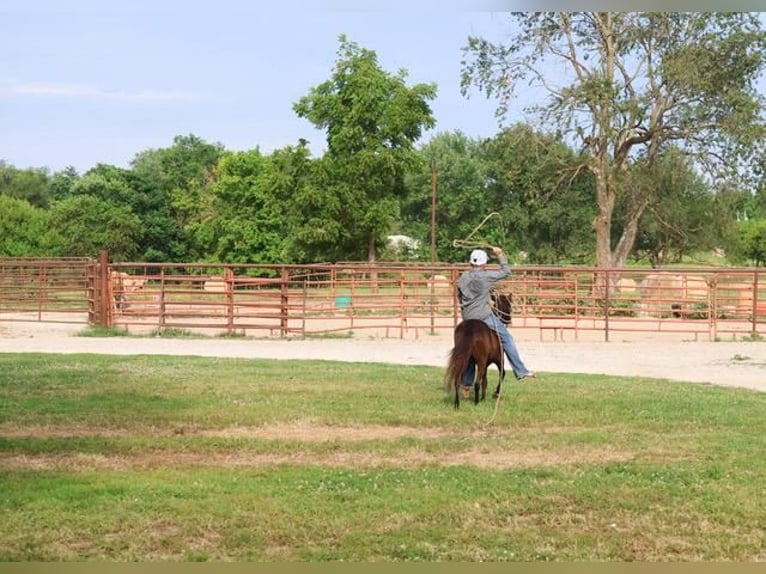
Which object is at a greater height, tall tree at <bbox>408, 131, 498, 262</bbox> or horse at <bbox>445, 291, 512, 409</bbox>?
tall tree at <bbox>408, 131, 498, 262</bbox>

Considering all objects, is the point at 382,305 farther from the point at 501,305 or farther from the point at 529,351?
the point at 501,305

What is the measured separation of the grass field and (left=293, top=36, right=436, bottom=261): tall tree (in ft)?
113

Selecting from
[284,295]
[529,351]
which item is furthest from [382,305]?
[529,351]

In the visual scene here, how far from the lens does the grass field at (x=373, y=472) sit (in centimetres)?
481

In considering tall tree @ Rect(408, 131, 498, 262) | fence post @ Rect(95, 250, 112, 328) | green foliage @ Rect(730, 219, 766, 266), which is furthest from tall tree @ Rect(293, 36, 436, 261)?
green foliage @ Rect(730, 219, 766, 266)

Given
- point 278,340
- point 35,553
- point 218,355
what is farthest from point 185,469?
point 278,340

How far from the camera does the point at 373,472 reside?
6457 millimetres

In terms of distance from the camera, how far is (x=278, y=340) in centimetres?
1958

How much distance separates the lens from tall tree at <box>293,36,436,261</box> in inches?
1774

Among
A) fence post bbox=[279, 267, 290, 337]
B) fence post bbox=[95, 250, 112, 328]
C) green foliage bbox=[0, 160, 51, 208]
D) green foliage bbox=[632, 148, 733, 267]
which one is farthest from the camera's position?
green foliage bbox=[0, 160, 51, 208]

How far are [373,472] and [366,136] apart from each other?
40.3m

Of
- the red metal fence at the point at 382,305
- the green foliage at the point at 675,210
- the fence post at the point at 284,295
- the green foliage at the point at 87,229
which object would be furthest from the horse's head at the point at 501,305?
the green foliage at the point at 87,229

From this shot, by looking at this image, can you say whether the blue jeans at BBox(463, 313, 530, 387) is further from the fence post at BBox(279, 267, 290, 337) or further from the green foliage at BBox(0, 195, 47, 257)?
the green foliage at BBox(0, 195, 47, 257)

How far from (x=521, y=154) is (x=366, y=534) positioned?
30.3m
